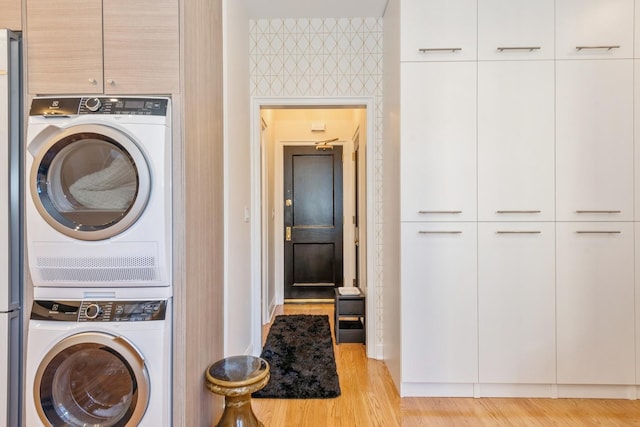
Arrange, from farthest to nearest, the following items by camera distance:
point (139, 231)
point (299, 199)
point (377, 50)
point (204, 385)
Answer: point (299, 199)
point (377, 50)
point (204, 385)
point (139, 231)

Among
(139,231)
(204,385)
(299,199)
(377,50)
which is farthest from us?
(299,199)

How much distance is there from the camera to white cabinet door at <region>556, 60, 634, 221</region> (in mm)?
2111

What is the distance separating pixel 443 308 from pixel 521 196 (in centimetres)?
87

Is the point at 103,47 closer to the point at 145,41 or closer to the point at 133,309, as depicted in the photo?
the point at 145,41

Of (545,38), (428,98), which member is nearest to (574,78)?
(545,38)

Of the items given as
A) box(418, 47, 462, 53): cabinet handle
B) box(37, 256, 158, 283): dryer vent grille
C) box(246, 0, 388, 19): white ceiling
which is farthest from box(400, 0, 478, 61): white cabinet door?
box(37, 256, 158, 283): dryer vent grille

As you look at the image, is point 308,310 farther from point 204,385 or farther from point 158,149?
point 158,149

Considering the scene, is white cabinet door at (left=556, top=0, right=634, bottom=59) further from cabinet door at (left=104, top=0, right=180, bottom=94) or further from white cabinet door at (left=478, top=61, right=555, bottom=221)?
cabinet door at (left=104, top=0, right=180, bottom=94)

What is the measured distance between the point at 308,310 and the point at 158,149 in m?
3.13

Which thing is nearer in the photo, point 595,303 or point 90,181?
point 90,181

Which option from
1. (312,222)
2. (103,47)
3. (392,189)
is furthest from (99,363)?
(312,222)

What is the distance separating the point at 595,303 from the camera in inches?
83.7

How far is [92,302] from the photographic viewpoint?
143cm

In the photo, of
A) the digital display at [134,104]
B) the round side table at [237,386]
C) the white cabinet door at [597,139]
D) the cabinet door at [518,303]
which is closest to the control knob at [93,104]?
the digital display at [134,104]
